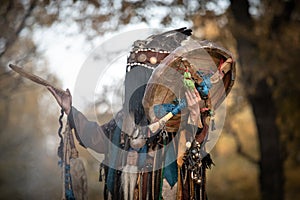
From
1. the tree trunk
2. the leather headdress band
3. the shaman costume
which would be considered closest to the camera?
the shaman costume

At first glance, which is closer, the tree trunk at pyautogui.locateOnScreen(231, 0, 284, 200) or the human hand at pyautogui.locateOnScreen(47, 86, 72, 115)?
the human hand at pyautogui.locateOnScreen(47, 86, 72, 115)

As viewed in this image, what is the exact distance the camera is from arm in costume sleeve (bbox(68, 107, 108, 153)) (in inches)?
112

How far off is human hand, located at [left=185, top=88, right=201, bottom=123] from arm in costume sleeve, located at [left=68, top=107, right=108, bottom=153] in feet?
1.71

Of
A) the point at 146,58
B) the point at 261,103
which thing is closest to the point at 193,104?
the point at 146,58

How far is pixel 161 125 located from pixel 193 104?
209 millimetres

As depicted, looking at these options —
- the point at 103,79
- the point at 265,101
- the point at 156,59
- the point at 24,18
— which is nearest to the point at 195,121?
the point at 156,59

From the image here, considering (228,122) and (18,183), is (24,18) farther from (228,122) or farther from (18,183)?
(228,122)

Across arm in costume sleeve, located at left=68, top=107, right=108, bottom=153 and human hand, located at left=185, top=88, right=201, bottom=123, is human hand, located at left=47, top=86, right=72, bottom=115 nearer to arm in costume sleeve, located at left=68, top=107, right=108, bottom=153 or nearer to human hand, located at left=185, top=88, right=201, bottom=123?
arm in costume sleeve, located at left=68, top=107, right=108, bottom=153

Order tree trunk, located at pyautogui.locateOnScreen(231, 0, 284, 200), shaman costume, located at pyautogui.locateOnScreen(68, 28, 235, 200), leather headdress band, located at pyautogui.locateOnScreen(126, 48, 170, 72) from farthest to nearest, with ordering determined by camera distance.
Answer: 1. tree trunk, located at pyautogui.locateOnScreen(231, 0, 284, 200)
2. leather headdress band, located at pyautogui.locateOnScreen(126, 48, 170, 72)
3. shaman costume, located at pyautogui.locateOnScreen(68, 28, 235, 200)

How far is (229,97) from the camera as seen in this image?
4.52 meters

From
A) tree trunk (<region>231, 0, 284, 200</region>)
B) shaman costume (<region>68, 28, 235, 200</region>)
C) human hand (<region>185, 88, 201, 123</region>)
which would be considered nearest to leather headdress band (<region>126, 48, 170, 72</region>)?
shaman costume (<region>68, 28, 235, 200</region>)

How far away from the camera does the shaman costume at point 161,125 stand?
2705 millimetres

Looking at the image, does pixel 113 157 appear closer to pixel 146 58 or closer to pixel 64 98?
pixel 64 98

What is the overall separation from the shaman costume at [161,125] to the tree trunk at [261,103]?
→ 5.21 ft
